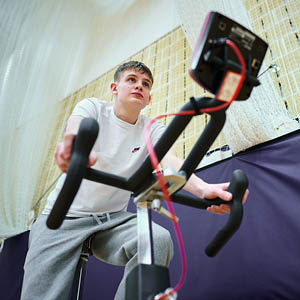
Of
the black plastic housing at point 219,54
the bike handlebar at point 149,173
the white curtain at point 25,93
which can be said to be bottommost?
the white curtain at point 25,93

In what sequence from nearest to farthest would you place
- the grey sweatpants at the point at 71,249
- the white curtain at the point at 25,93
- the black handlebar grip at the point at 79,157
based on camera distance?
the black handlebar grip at the point at 79,157 < the grey sweatpants at the point at 71,249 < the white curtain at the point at 25,93

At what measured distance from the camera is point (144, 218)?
739 millimetres

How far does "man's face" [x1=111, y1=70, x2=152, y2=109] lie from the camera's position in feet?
4.09

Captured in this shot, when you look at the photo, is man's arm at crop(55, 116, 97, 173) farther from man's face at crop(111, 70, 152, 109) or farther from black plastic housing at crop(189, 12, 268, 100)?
man's face at crop(111, 70, 152, 109)

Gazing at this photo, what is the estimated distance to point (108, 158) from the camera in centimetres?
115

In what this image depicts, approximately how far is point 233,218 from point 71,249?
58cm

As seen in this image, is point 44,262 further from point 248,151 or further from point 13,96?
point 13,96

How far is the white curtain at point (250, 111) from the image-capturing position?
133cm

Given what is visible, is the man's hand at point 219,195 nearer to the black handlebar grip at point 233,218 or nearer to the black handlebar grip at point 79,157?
the black handlebar grip at point 233,218

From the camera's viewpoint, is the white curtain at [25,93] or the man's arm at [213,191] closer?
the man's arm at [213,191]

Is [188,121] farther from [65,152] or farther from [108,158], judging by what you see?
[108,158]

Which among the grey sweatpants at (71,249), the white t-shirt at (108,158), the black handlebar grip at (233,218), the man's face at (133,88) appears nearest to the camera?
the black handlebar grip at (233,218)

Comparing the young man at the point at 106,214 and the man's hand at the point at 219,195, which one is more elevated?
the man's hand at the point at 219,195

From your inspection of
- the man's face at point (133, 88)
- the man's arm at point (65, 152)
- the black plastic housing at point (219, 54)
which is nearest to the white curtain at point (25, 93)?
the man's face at point (133, 88)
